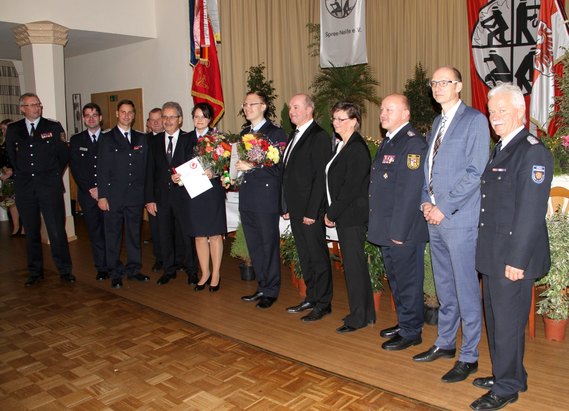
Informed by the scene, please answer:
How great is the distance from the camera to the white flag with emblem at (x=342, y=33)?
8.54 m

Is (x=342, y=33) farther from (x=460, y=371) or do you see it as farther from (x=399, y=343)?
(x=460, y=371)

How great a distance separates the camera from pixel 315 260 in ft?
13.2

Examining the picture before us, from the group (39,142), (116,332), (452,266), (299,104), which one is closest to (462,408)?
(452,266)

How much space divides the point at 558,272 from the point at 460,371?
1005 mm

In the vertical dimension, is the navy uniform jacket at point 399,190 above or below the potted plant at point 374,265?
above

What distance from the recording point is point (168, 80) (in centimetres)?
881

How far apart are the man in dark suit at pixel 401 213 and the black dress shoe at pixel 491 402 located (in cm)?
82

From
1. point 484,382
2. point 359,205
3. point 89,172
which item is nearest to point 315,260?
point 359,205

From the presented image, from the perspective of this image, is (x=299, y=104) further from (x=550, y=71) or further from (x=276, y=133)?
(x=550, y=71)

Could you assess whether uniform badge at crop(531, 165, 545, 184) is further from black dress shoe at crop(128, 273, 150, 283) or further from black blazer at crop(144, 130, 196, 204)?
black dress shoe at crop(128, 273, 150, 283)

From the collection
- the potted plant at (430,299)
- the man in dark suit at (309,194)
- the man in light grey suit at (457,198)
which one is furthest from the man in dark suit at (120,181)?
the man in light grey suit at (457,198)

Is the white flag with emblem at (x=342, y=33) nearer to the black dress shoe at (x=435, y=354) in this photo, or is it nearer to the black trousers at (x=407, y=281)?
the black trousers at (x=407, y=281)

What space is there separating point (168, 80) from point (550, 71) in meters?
5.76

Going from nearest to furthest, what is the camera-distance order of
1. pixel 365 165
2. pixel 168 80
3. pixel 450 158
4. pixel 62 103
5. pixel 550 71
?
pixel 450 158, pixel 365 165, pixel 550 71, pixel 62 103, pixel 168 80
